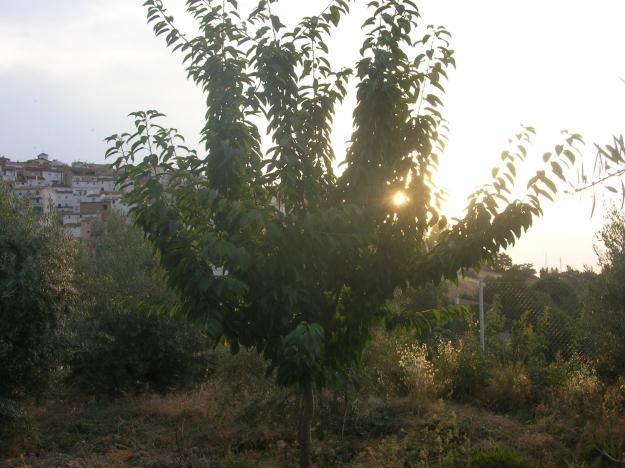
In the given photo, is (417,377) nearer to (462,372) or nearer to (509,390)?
(462,372)

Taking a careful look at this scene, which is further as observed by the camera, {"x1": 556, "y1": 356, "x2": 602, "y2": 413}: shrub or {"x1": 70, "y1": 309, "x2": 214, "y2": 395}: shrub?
{"x1": 70, "y1": 309, "x2": 214, "y2": 395}: shrub

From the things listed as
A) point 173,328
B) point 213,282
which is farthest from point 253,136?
point 173,328

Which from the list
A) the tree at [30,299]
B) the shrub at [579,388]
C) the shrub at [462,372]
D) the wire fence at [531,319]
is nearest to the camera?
the tree at [30,299]

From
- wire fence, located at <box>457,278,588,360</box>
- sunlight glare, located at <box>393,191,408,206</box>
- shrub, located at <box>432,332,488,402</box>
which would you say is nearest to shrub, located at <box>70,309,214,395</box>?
shrub, located at <box>432,332,488,402</box>

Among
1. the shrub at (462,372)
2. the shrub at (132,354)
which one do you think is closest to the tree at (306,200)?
the shrub at (462,372)

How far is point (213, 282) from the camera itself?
442cm

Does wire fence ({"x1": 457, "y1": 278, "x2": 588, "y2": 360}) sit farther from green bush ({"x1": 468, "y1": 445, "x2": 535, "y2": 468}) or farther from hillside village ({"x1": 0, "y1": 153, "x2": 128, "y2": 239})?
hillside village ({"x1": 0, "y1": 153, "x2": 128, "y2": 239})

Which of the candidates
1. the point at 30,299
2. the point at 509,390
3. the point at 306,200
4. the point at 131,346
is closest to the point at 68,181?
the point at 131,346

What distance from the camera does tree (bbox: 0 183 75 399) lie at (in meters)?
8.96

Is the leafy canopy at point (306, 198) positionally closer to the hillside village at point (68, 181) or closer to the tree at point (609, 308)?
the tree at point (609, 308)

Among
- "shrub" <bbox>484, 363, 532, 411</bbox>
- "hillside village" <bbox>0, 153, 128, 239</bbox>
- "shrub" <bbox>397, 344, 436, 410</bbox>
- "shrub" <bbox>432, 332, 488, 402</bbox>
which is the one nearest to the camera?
"shrub" <bbox>397, 344, 436, 410</bbox>

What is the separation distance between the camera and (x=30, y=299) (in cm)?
902

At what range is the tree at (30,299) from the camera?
8961 mm

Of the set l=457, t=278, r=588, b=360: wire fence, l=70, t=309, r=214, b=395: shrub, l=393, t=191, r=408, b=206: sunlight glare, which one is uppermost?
l=393, t=191, r=408, b=206: sunlight glare
